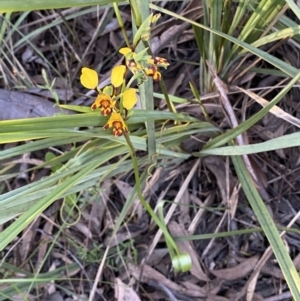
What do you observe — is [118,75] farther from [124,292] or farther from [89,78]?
[124,292]

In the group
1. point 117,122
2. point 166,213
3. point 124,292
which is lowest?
point 124,292

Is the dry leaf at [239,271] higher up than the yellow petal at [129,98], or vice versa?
the yellow petal at [129,98]

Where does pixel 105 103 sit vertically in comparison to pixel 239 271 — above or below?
above

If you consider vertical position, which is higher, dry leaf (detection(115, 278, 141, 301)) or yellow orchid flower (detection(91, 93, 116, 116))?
yellow orchid flower (detection(91, 93, 116, 116))

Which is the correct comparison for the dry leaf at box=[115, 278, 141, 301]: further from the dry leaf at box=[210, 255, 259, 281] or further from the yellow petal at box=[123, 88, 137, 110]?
the yellow petal at box=[123, 88, 137, 110]

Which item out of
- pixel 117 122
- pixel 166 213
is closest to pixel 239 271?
pixel 166 213

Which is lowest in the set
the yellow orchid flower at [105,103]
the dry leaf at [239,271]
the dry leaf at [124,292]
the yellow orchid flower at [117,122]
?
the dry leaf at [124,292]

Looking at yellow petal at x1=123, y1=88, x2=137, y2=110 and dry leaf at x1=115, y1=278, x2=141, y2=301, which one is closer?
yellow petal at x1=123, y1=88, x2=137, y2=110

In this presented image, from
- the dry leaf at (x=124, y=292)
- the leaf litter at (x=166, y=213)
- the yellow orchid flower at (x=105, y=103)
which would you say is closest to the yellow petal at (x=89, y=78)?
the yellow orchid flower at (x=105, y=103)

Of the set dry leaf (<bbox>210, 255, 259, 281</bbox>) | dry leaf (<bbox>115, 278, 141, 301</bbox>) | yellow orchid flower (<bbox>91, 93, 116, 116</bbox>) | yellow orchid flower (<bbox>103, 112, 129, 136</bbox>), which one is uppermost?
yellow orchid flower (<bbox>91, 93, 116, 116</bbox>)

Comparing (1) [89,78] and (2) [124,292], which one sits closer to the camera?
(1) [89,78]

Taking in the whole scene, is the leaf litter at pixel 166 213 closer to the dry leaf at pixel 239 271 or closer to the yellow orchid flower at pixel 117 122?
the dry leaf at pixel 239 271

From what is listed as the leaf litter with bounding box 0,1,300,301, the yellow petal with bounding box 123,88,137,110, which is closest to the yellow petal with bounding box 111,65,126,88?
the yellow petal with bounding box 123,88,137,110
